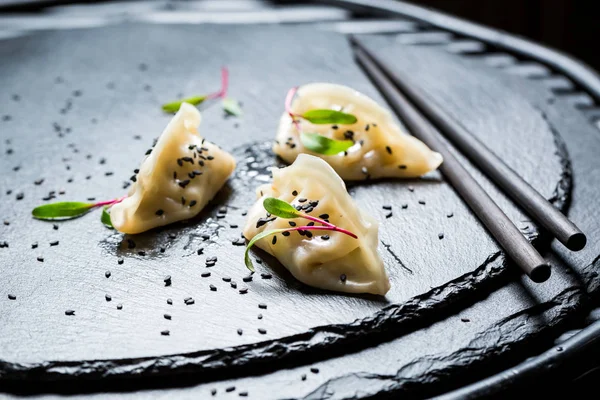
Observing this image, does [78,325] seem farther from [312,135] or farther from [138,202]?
[312,135]

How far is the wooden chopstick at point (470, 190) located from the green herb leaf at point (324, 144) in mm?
365

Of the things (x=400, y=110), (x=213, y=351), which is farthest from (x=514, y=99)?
(x=213, y=351)

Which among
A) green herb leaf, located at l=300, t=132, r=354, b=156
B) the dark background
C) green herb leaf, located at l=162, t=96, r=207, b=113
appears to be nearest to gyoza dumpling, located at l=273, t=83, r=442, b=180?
green herb leaf, located at l=300, t=132, r=354, b=156

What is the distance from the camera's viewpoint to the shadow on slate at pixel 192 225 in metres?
2.05

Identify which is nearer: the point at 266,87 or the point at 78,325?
the point at 78,325

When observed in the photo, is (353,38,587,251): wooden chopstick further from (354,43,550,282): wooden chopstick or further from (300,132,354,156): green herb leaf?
(300,132,354,156): green herb leaf

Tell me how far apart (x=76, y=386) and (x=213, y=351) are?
1.15 feet

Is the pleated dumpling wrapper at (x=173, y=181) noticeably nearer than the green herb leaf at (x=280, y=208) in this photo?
No

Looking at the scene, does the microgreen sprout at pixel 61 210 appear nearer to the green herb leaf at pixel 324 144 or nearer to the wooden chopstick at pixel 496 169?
the green herb leaf at pixel 324 144

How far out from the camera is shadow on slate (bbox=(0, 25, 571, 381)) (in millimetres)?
2051

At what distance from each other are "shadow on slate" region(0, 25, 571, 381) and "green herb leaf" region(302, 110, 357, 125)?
23 cm

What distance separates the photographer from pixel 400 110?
3182 mm

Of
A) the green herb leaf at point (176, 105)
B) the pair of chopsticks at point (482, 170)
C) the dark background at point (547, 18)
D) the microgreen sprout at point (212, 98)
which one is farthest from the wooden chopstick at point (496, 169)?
the dark background at point (547, 18)

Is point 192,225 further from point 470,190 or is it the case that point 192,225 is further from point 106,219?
point 470,190
